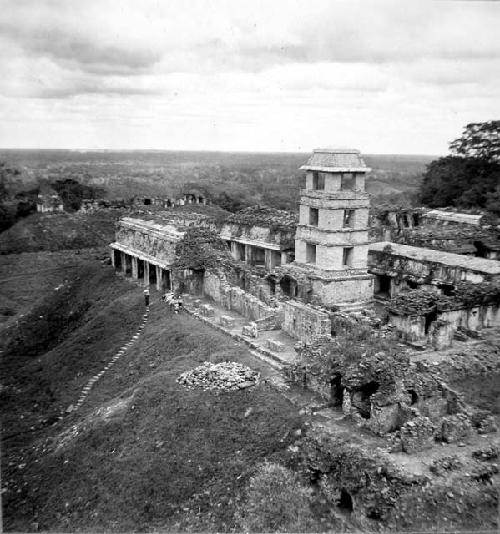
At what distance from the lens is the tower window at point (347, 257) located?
3359 centimetres

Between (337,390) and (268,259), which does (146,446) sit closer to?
(337,390)

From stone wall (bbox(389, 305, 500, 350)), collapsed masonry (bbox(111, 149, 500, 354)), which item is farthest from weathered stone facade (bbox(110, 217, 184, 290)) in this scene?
stone wall (bbox(389, 305, 500, 350))

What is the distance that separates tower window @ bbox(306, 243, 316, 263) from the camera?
3453cm


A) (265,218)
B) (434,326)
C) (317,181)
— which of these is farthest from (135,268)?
(434,326)

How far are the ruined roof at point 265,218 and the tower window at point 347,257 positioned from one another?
8.30m

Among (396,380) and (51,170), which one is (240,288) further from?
(51,170)

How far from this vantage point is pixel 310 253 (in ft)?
114

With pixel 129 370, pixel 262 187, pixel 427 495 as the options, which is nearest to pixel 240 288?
pixel 129 370

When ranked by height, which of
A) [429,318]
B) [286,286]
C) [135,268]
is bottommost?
[135,268]

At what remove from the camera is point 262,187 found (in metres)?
125

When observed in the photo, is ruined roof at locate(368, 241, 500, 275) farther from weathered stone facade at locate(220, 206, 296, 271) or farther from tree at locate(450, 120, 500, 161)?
tree at locate(450, 120, 500, 161)

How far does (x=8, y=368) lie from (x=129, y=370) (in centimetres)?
875

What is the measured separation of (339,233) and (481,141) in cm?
3225

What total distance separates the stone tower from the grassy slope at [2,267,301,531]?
845 cm
